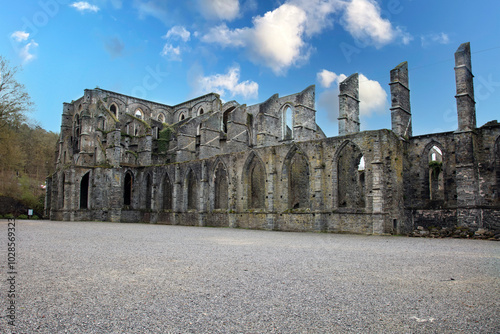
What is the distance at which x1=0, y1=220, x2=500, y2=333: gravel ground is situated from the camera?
3764 mm

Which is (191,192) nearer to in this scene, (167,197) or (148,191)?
(167,197)

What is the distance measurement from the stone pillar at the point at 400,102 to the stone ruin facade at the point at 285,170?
0.06 meters

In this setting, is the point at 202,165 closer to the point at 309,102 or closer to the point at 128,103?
the point at 309,102

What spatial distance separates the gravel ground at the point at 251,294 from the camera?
376cm

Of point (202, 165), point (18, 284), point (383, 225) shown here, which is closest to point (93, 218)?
point (202, 165)

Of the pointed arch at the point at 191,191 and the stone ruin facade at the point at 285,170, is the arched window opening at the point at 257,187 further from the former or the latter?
the pointed arch at the point at 191,191

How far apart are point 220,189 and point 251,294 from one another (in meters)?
21.2

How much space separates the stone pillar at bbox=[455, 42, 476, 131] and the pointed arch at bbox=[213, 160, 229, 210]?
44.2ft

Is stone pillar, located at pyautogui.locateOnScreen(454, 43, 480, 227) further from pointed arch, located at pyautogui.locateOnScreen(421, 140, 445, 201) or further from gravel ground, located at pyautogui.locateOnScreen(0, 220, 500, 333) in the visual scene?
gravel ground, located at pyautogui.locateOnScreen(0, 220, 500, 333)

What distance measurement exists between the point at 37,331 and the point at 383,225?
580 inches

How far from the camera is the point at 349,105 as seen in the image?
73.6 ft

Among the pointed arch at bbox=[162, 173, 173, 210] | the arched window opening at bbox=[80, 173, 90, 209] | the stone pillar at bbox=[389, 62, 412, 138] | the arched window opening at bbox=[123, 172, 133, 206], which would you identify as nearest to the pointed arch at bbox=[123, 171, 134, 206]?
the arched window opening at bbox=[123, 172, 133, 206]

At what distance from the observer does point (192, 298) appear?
4.72m

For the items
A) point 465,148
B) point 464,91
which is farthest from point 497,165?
point 464,91
